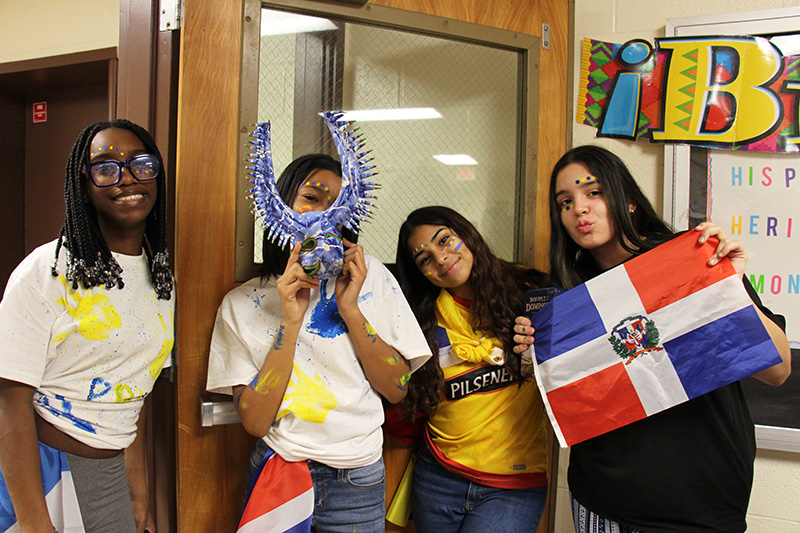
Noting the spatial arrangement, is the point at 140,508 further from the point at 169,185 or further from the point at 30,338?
the point at 169,185

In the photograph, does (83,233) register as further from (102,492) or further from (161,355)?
(102,492)

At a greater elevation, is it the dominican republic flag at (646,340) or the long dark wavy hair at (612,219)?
the long dark wavy hair at (612,219)

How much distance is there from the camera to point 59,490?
38.4 inches

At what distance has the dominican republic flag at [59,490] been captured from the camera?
97cm

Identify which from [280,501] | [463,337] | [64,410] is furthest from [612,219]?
[64,410]

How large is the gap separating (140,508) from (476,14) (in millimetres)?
1640

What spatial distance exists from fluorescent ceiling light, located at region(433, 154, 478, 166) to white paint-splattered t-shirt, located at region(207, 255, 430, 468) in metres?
0.54

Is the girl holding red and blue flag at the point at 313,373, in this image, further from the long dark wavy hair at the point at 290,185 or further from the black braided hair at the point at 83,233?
the black braided hair at the point at 83,233

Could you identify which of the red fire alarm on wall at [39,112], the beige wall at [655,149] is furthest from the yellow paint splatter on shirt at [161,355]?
the red fire alarm on wall at [39,112]

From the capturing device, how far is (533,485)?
4.34 ft

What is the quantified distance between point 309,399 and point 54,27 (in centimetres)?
209

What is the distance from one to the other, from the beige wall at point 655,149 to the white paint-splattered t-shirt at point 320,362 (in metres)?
0.91

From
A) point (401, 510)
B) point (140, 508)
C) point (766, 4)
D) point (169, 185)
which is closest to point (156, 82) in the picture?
point (169, 185)

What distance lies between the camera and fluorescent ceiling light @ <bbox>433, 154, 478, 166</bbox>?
5.30 ft
